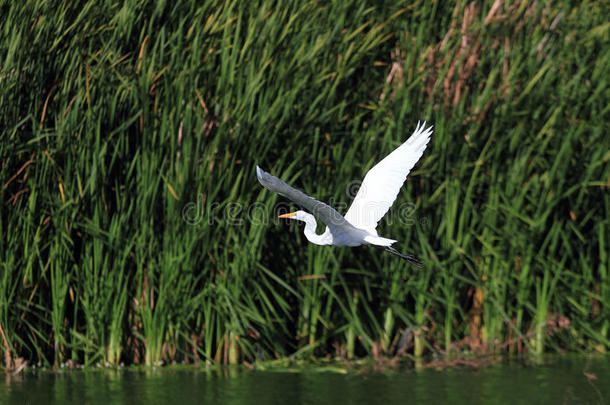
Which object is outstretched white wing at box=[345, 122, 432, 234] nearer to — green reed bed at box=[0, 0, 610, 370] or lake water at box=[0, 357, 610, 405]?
green reed bed at box=[0, 0, 610, 370]

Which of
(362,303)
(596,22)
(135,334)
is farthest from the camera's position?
(596,22)

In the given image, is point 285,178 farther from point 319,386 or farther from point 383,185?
point 319,386

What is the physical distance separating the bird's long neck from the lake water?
991mm

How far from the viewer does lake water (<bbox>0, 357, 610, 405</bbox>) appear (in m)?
4.98

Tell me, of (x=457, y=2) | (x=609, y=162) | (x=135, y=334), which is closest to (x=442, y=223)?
(x=609, y=162)

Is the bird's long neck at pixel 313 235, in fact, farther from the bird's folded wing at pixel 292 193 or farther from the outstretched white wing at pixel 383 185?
the bird's folded wing at pixel 292 193

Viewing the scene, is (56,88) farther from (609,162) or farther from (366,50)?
(609,162)

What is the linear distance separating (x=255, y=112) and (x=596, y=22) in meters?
2.38

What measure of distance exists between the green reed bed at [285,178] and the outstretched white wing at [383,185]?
766 mm

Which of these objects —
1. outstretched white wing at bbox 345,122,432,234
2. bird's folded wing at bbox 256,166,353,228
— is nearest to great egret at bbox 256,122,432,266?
outstretched white wing at bbox 345,122,432,234

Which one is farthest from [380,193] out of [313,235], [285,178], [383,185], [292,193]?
[292,193]

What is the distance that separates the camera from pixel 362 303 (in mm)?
6047

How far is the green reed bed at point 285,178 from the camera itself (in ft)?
18.3

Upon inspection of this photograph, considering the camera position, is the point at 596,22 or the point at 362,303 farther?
the point at 596,22
